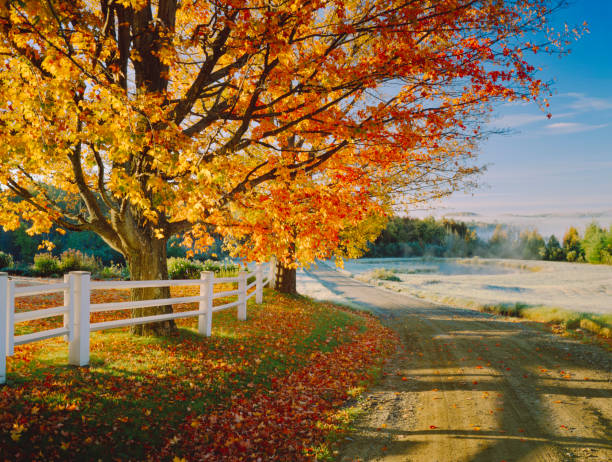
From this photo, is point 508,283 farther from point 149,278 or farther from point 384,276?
point 149,278

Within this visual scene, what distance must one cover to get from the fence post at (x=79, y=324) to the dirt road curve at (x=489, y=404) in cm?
440

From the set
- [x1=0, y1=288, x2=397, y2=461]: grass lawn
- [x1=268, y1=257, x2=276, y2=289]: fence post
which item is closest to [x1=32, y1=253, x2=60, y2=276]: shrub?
[x1=268, y1=257, x2=276, y2=289]: fence post

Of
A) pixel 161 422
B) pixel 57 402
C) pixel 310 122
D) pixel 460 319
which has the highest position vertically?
pixel 310 122

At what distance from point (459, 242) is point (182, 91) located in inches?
3430

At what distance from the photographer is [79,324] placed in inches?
250

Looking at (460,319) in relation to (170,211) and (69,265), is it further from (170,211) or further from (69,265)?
(69,265)

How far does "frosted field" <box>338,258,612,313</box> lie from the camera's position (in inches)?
1005

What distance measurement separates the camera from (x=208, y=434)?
17.7 feet

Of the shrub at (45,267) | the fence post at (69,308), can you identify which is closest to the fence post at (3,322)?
the fence post at (69,308)

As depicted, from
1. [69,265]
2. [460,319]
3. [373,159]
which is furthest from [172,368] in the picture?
[69,265]

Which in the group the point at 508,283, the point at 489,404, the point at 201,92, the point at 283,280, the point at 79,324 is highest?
the point at 201,92

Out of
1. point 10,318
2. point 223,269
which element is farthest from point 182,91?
point 223,269

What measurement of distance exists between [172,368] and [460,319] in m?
14.7

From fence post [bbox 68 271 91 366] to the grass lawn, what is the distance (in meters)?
0.19
